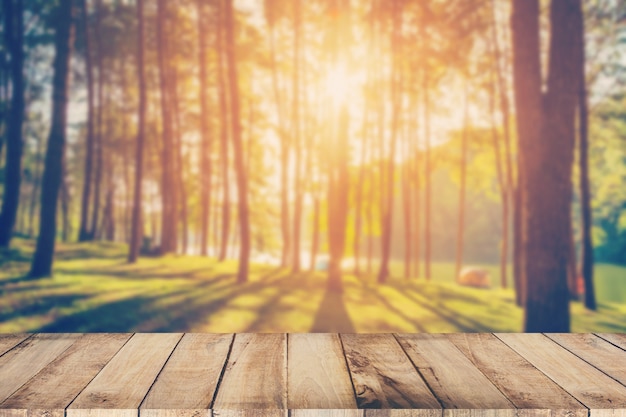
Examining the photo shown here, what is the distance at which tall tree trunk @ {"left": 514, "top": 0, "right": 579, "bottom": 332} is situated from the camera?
4016mm

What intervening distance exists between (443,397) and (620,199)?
5.21m

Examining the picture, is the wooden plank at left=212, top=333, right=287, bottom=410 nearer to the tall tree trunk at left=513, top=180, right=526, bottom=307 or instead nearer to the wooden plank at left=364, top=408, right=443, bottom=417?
the wooden plank at left=364, top=408, right=443, bottom=417

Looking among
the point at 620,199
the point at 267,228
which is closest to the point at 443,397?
the point at 620,199

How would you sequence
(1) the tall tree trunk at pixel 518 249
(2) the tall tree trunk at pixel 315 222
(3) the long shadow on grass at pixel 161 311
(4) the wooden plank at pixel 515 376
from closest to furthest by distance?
(4) the wooden plank at pixel 515 376 → (3) the long shadow on grass at pixel 161 311 → (1) the tall tree trunk at pixel 518 249 → (2) the tall tree trunk at pixel 315 222

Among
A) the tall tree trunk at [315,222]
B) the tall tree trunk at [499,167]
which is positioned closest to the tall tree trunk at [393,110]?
the tall tree trunk at [315,222]

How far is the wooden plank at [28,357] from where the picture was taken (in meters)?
1.51

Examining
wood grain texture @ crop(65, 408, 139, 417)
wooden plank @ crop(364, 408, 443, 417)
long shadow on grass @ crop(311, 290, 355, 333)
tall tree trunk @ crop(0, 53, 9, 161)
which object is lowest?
long shadow on grass @ crop(311, 290, 355, 333)

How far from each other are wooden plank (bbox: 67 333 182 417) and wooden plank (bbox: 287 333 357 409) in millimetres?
451

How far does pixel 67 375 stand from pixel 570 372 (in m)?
1.71

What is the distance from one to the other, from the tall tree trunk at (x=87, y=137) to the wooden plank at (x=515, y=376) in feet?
14.5

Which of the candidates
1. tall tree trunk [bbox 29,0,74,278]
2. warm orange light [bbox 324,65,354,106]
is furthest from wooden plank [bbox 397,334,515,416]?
warm orange light [bbox 324,65,354,106]

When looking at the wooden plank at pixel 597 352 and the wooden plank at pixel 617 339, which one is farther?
the wooden plank at pixel 617 339

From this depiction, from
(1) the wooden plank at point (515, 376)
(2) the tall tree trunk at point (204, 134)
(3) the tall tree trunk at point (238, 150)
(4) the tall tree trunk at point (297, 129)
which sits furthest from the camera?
(4) the tall tree trunk at point (297, 129)

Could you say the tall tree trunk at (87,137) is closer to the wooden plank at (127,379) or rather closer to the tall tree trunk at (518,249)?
the wooden plank at (127,379)
